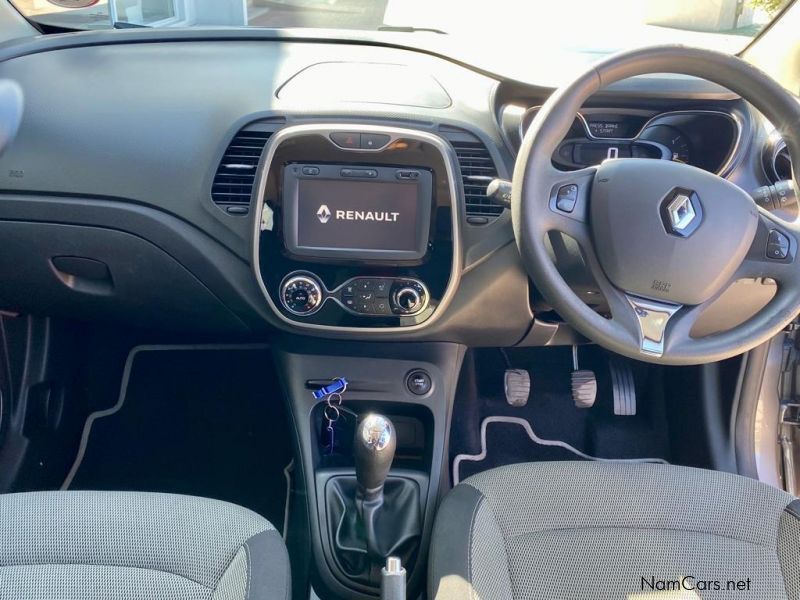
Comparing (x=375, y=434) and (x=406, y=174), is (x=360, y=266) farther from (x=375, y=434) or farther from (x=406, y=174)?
(x=375, y=434)

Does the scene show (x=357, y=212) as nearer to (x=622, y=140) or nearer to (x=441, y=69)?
(x=441, y=69)

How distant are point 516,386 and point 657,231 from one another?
0.75m

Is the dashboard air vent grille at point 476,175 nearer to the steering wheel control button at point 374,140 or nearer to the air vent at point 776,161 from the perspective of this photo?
the steering wheel control button at point 374,140

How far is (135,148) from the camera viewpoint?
52.5 inches

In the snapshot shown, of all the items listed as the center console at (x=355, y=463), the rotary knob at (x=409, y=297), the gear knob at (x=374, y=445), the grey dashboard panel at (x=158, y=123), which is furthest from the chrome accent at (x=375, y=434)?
the grey dashboard panel at (x=158, y=123)

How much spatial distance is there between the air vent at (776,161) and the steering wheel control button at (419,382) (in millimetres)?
719

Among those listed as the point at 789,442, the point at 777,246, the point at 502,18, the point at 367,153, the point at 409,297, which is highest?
the point at 502,18

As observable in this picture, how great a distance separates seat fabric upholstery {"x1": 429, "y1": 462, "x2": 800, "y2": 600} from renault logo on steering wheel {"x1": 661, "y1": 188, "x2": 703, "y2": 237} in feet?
1.35

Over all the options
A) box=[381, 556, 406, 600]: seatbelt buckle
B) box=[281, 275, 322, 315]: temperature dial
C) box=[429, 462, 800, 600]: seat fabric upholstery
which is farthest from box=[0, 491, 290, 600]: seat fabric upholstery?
box=[281, 275, 322, 315]: temperature dial

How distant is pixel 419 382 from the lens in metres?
1.49

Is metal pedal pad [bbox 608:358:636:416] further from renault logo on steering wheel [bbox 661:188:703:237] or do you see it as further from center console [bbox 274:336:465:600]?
renault logo on steering wheel [bbox 661:188:703:237]

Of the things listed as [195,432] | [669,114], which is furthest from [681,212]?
[195,432]

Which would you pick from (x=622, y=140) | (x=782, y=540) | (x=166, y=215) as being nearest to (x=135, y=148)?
(x=166, y=215)

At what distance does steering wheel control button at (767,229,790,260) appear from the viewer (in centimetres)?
116
